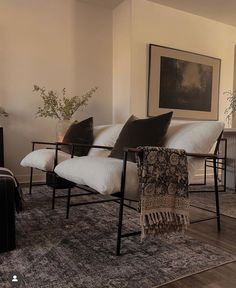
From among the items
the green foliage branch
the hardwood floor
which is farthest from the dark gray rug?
the green foliage branch

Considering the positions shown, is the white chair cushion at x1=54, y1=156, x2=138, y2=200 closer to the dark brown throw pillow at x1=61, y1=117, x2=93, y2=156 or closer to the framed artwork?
the dark brown throw pillow at x1=61, y1=117, x2=93, y2=156

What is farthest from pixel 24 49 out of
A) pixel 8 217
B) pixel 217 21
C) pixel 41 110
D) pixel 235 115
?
pixel 235 115

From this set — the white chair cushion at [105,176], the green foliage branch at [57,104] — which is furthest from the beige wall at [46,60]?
the white chair cushion at [105,176]

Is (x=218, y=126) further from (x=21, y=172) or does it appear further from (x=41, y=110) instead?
(x=21, y=172)

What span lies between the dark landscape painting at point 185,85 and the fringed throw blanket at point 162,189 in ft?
8.98

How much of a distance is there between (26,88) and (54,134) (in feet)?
2.42

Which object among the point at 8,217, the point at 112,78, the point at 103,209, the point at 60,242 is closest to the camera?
the point at 8,217

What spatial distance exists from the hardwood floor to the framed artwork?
7.00 ft

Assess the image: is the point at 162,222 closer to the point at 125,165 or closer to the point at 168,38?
the point at 125,165

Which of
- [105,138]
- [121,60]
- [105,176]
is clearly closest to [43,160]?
[105,138]

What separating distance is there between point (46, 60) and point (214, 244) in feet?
10.8

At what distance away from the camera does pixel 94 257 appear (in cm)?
154

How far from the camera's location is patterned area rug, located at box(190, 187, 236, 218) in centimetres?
261

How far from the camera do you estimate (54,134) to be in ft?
13.5
